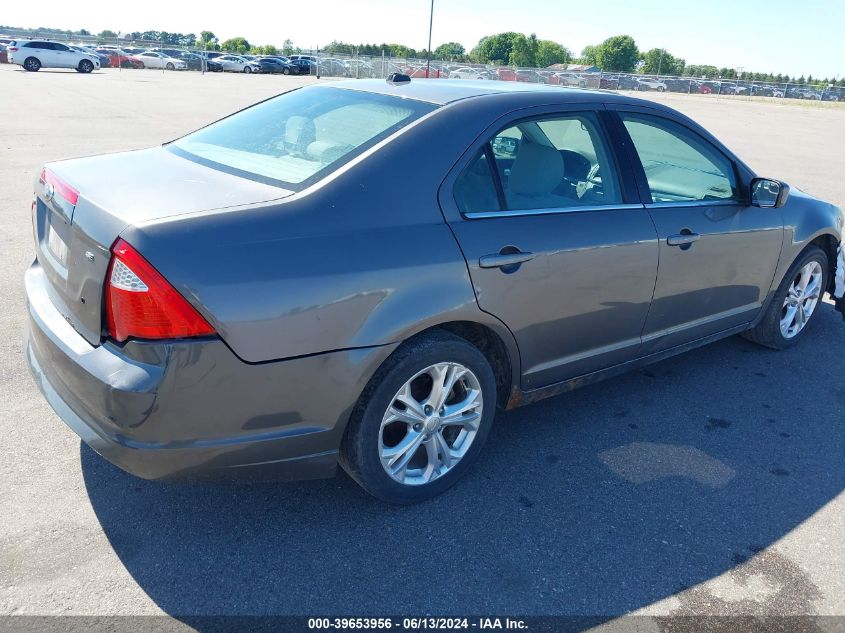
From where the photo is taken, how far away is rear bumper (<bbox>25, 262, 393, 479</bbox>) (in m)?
2.30

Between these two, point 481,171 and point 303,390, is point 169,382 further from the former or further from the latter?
point 481,171

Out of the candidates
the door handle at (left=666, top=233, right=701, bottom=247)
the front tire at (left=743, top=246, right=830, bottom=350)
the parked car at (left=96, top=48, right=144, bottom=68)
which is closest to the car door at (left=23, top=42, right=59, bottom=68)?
the parked car at (left=96, top=48, right=144, bottom=68)

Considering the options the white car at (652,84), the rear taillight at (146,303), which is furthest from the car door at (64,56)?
the rear taillight at (146,303)

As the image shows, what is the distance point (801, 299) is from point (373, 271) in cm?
367

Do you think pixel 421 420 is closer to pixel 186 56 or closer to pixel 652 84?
Result: pixel 652 84

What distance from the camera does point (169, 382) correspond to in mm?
2283

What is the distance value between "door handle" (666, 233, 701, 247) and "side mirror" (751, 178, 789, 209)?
2.06ft

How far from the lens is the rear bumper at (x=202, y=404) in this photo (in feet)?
7.55

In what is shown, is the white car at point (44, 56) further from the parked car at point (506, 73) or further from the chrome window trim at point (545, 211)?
the chrome window trim at point (545, 211)

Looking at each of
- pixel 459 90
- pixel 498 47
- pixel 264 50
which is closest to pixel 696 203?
pixel 459 90

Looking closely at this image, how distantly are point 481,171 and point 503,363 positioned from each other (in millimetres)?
865

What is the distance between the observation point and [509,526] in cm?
291

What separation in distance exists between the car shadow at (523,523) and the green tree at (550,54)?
155519mm

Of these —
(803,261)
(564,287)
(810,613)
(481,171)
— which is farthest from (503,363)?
(803,261)
